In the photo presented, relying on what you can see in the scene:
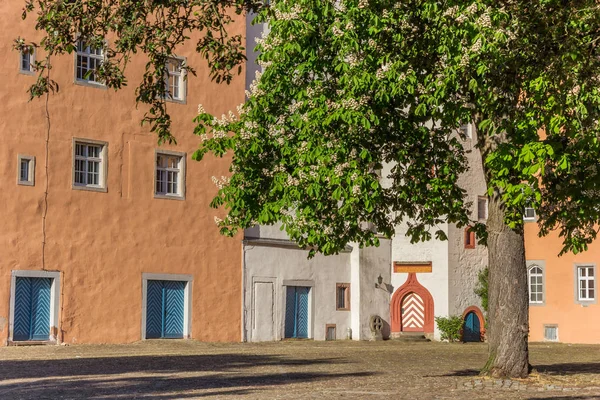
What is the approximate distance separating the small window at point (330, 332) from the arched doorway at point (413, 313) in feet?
12.1

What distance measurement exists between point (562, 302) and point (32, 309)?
67.8 ft

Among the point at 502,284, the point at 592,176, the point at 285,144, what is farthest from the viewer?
the point at 285,144

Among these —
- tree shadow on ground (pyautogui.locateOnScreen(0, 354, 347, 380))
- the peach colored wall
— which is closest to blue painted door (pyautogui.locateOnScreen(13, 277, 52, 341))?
the peach colored wall

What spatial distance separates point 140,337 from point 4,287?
4.61 meters

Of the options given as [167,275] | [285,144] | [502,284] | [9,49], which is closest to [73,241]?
[167,275]

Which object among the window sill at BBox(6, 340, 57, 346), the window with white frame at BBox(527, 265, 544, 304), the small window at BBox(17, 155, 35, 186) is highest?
the small window at BBox(17, 155, 35, 186)

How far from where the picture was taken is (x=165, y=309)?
31938mm

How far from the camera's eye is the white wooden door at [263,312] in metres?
34.2

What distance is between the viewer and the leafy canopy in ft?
43.6

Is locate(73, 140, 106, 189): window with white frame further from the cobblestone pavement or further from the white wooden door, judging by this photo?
the white wooden door

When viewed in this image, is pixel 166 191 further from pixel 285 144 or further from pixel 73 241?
pixel 285 144

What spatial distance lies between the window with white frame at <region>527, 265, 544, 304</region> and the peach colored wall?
1324cm

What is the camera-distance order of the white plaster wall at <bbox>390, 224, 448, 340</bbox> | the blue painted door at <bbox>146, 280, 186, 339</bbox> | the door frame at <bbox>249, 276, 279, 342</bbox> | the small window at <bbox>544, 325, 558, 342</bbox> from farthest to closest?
the small window at <bbox>544, 325, 558, 342</bbox> → the white plaster wall at <bbox>390, 224, 448, 340</bbox> → the door frame at <bbox>249, 276, 279, 342</bbox> → the blue painted door at <bbox>146, 280, 186, 339</bbox>

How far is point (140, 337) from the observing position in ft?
102
